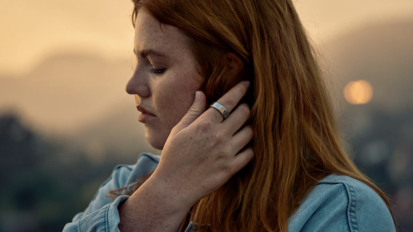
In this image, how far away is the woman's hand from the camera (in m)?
1.29

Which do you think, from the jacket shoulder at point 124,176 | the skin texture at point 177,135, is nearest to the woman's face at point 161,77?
the skin texture at point 177,135

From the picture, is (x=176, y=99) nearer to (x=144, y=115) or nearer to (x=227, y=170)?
(x=144, y=115)

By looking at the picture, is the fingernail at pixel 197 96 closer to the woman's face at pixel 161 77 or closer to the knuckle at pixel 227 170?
the woman's face at pixel 161 77

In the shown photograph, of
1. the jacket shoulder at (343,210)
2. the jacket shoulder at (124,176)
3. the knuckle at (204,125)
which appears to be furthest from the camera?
the jacket shoulder at (124,176)

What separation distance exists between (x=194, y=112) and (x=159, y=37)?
282 mm

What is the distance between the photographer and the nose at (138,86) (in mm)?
1481

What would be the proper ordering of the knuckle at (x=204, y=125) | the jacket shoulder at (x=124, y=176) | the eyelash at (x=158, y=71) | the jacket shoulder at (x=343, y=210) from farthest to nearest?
the jacket shoulder at (x=124, y=176)
the eyelash at (x=158, y=71)
the knuckle at (x=204, y=125)
the jacket shoulder at (x=343, y=210)

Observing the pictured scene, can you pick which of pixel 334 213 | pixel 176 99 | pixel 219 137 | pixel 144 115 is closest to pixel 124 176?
pixel 144 115

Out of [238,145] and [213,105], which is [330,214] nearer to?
[238,145]

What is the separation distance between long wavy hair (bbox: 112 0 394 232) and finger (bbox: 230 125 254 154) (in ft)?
0.11

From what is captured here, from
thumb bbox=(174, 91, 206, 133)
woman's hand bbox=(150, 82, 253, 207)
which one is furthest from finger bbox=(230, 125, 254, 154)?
thumb bbox=(174, 91, 206, 133)

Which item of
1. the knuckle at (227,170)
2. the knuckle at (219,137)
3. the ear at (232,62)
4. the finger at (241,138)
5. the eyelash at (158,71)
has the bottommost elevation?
the knuckle at (227,170)

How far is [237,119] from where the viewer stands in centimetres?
139

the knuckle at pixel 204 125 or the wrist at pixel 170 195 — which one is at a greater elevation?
the knuckle at pixel 204 125
